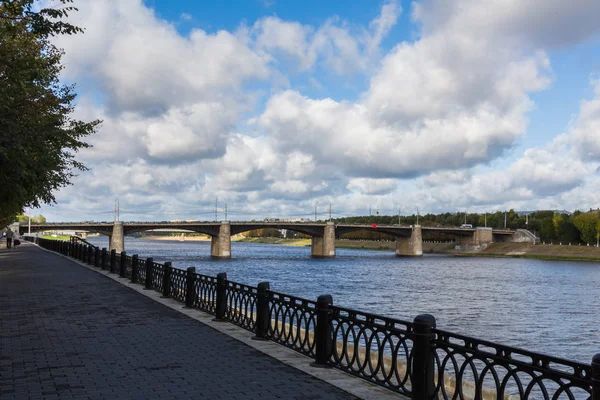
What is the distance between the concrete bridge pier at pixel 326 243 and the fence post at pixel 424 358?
100 meters

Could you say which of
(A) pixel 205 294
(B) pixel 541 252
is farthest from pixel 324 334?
(B) pixel 541 252

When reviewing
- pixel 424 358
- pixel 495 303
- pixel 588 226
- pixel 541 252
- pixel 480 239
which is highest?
pixel 588 226

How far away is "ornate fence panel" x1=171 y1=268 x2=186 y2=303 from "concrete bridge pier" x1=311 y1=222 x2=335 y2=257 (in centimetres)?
8946

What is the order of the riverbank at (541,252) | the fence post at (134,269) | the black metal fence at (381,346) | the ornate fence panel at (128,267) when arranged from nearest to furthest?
the black metal fence at (381,346)
the fence post at (134,269)
the ornate fence panel at (128,267)
the riverbank at (541,252)

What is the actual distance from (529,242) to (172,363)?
127m

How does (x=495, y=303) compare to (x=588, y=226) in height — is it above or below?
below

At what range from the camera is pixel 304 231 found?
4272 inches

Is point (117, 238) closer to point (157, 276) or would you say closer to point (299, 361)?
point (157, 276)

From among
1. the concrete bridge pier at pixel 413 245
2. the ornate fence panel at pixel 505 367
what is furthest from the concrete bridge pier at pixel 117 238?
the ornate fence panel at pixel 505 367

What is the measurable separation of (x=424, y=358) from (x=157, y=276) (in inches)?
576

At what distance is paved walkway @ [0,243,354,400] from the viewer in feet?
23.7

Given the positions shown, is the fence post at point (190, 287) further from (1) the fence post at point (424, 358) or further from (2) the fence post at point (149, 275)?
(1) the fence post at point (424, 358)

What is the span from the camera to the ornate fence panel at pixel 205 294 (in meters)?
14.3

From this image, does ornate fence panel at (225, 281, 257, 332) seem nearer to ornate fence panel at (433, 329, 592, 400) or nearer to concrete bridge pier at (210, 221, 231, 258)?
ornate fence panel at (433, 329, 592, 400)
